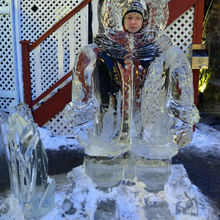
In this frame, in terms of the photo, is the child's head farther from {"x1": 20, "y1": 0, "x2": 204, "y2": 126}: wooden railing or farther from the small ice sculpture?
{"x1": 20, "y1": 0, "x2": 204, "y2": 126}: wooden railing

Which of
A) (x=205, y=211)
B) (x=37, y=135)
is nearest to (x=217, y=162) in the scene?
(x=205, y=211)

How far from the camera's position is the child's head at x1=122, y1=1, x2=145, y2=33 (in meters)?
1.63

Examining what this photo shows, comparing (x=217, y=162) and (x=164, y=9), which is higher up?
(x=164, y=9)

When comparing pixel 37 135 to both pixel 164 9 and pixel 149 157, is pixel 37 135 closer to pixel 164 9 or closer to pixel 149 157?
pixel 149 157

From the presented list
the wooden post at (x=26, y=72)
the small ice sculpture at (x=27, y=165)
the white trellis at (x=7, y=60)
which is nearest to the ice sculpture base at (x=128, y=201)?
the small ice sculpture at (x=27, y=165)

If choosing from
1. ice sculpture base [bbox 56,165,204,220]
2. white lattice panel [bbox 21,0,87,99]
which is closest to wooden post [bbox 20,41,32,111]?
white lattice panel [bbox 21,0,87,99]

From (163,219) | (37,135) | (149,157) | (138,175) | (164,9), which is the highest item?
(164,9)

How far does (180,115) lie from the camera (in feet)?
5.66

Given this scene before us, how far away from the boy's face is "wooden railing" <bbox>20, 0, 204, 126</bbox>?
267cm

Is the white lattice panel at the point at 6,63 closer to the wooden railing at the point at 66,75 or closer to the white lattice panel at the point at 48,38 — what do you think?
the white lattice panel at the point at 48,38

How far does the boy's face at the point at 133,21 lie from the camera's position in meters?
1.63

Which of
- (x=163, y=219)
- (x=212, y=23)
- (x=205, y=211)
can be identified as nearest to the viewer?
(x=163, y=219)

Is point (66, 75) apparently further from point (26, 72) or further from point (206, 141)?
point (206, 141)

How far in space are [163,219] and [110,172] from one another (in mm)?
454
